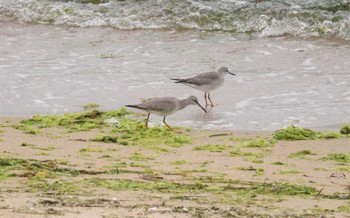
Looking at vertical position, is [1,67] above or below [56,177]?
below

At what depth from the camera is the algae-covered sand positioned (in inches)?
211

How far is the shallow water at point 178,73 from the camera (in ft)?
34.0

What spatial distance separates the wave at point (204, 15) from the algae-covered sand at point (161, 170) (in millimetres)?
6508

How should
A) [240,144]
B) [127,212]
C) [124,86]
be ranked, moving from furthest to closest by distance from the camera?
[124,86]
[240,144]
[127,212]

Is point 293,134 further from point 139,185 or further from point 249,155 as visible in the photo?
point 139,185

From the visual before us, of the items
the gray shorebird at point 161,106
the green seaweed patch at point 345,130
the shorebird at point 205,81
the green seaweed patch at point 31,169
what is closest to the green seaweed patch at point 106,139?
the gray shorebird at point 161,106

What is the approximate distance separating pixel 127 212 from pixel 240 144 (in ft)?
11.7

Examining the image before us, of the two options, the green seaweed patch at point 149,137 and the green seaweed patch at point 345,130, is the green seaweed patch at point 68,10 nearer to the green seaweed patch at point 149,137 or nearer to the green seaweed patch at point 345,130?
the green seaweed patch at point 149,137

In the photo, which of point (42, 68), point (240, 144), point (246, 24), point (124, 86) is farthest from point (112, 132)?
point (246, 24)

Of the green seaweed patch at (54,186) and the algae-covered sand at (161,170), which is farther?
the green seaweed patch at (54,186)

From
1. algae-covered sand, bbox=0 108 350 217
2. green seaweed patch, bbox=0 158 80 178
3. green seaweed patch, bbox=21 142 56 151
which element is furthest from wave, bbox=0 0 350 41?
green seaweed patch, bbox=0 158 80 178

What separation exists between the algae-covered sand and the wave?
6508 millimetres

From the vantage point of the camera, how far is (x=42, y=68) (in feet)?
42.1

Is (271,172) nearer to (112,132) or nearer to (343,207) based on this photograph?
(343,207)
